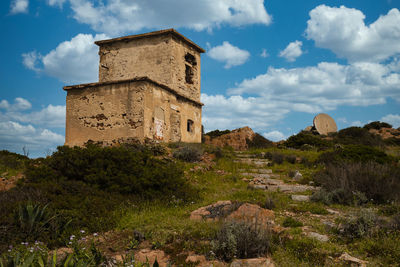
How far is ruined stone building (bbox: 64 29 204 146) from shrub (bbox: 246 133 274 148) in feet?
13.9

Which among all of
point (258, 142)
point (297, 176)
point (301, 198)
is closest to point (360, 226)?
point (301, 198)

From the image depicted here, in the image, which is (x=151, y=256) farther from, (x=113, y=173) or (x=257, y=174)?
(x=257, y=174)

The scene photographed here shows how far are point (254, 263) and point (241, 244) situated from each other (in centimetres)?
39

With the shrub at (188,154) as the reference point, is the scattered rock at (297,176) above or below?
below

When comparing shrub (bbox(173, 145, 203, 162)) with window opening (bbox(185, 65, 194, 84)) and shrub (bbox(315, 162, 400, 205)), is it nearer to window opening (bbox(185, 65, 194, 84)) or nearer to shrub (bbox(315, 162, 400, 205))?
shrub (bbox(315, 162, 400, 205))

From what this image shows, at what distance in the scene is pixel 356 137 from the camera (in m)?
28.0

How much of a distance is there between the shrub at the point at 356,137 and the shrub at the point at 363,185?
1746cm

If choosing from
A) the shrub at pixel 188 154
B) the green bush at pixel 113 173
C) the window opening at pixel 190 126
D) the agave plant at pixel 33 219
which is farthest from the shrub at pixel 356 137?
the agave plant at pixel 33 219

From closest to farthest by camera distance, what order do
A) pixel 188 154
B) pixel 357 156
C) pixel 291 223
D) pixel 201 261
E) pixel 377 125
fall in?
1. pixel 201 261
2. pixel 291 223
3. pixel 357 156
4. pixel 188 154
5. pixel 377 125

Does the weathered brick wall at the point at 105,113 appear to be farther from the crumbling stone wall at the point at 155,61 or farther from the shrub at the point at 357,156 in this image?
the shrub at the point at 357,156

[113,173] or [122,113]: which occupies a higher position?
[122,113]

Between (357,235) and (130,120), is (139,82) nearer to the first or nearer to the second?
(130,120)

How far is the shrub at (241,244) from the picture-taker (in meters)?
4.46

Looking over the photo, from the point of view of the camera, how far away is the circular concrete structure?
1264 inches
